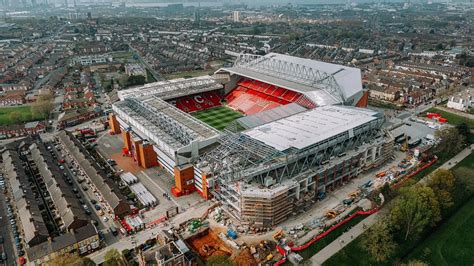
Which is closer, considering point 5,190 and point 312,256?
point 312,256

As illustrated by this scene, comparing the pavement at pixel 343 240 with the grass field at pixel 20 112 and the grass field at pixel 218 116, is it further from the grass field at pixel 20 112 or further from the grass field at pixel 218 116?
the grass field at pixel 20 112

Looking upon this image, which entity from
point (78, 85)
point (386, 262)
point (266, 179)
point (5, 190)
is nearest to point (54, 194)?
point (5, 190)

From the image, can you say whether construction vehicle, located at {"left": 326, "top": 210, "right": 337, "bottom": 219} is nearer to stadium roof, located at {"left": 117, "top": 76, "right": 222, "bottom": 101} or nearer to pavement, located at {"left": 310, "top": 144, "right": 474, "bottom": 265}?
pavement, located at {"left": 310, "top": 144, "right": 474, "bottom": 265}

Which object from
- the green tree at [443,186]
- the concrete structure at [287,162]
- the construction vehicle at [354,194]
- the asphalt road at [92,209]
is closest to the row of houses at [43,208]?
the asphalt road at [92,209]

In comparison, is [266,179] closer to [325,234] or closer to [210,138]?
[325,234]

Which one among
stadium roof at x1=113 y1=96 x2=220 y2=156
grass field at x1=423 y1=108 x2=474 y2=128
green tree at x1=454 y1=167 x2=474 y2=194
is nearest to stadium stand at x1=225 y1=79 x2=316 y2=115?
stadium roof at x1=113 y1=96 x2=220 y2=156
